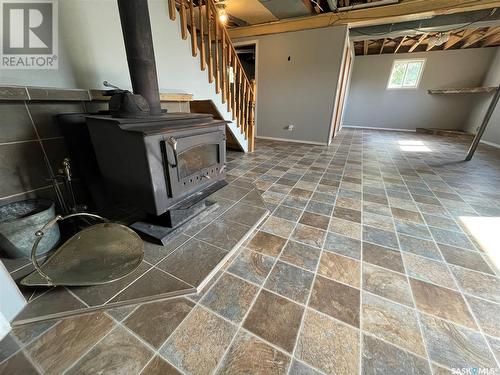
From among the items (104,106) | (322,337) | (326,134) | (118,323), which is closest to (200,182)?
(118,323)

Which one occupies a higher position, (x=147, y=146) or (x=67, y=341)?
(x=147, y=146)

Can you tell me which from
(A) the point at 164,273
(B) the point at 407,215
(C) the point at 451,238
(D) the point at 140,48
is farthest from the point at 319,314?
(D) the point at 140,48

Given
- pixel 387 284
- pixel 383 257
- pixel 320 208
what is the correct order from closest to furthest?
1. pixel 387 284
2. pixel 383 257
3. pixel 320 208

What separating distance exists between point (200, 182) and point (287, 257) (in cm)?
85

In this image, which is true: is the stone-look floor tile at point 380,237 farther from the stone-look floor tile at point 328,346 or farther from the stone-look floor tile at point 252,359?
the stone-look floor tile at point 252,359

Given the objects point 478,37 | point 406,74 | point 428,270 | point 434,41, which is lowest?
point 428,270

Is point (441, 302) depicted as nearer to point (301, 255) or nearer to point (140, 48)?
point (301, 255)

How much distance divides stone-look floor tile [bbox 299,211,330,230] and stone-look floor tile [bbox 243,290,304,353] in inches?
32.6

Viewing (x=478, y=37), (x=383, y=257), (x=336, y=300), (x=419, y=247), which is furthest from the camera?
(x=478, y=37)

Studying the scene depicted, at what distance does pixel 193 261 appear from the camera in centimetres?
133

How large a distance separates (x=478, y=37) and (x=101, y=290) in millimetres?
9682

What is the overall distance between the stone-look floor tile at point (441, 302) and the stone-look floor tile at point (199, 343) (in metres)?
1.03

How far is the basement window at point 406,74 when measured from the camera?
7.64 m

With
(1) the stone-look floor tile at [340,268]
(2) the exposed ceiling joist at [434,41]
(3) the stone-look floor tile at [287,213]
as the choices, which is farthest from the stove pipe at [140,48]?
(2) the exposed ceiling joist at [434,41]
